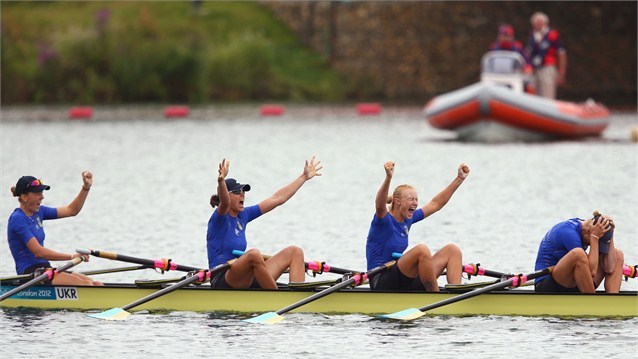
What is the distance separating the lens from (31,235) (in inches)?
622

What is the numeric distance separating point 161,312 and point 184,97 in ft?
124

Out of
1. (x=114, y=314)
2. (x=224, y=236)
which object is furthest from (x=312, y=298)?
(x=114, y=314)

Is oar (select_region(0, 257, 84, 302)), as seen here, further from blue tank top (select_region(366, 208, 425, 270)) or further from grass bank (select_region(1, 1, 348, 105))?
grass bank (select_region(1, 1, 348, 105))

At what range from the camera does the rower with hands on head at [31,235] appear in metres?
15.8

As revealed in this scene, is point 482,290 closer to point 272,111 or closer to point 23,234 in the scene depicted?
point 23,234

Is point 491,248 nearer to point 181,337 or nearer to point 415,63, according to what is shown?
point 181,337

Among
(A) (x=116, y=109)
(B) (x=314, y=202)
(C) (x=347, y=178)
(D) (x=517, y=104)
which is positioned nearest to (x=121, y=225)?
(B) (x=314, y=202)

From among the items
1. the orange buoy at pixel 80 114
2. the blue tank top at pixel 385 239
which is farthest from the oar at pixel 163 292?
the orange buoy at pixel 80 114

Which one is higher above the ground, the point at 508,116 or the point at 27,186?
the point at 508,116

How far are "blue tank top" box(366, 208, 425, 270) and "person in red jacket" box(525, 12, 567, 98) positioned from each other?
20596mm

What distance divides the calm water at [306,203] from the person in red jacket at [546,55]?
6.07ft

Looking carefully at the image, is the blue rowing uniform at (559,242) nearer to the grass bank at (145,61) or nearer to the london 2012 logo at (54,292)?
the london 2012 logo at (54,292)

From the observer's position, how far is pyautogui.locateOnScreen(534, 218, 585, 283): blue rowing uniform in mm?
15125

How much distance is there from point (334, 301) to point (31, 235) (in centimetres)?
342
